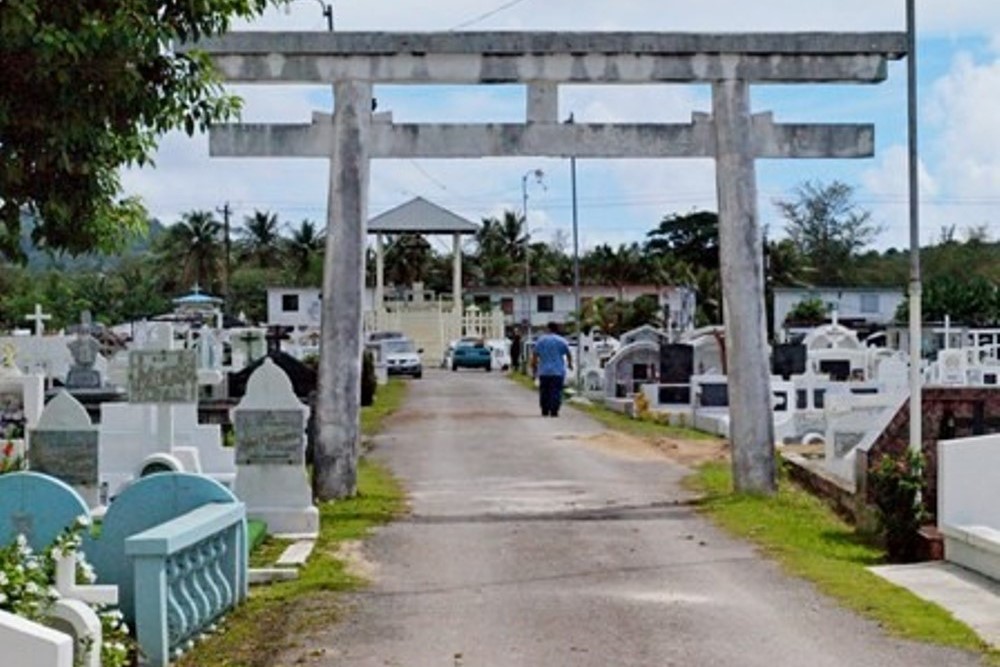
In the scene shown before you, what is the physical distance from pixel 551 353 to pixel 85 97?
2301 centimetres

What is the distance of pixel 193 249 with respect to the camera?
102375 millimetres

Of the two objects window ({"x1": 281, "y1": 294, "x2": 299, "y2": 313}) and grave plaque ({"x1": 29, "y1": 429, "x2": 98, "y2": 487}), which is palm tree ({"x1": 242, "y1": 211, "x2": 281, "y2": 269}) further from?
grave plaque ({"x1": 29, "y1": 429, "x2": 98, "y2": 487})

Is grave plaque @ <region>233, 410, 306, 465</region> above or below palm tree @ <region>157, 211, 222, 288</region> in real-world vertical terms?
below

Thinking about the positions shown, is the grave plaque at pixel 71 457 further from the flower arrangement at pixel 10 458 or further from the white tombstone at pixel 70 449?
the flower arrangement at pixel 10 458

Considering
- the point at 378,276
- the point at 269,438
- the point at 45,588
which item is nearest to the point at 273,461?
the point at 269,438

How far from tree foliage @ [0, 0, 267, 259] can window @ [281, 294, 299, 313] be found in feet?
260

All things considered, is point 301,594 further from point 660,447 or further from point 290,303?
point 290,303

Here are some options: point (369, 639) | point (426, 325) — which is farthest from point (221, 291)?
point (369, 639)

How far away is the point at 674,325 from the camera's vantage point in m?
50.1

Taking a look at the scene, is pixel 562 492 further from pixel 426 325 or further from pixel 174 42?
pixel 426 325

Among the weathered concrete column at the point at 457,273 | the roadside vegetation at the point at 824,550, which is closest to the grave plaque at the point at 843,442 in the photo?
the roadside vegetation at the point at 824,550

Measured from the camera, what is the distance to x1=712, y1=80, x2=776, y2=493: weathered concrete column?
17.9m

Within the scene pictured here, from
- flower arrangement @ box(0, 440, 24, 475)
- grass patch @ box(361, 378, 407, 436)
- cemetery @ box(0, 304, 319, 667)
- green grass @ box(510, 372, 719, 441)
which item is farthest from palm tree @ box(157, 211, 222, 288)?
flower arrangement @ box(0, 440, 24, 475)

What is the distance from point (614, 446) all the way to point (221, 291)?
7307cm
